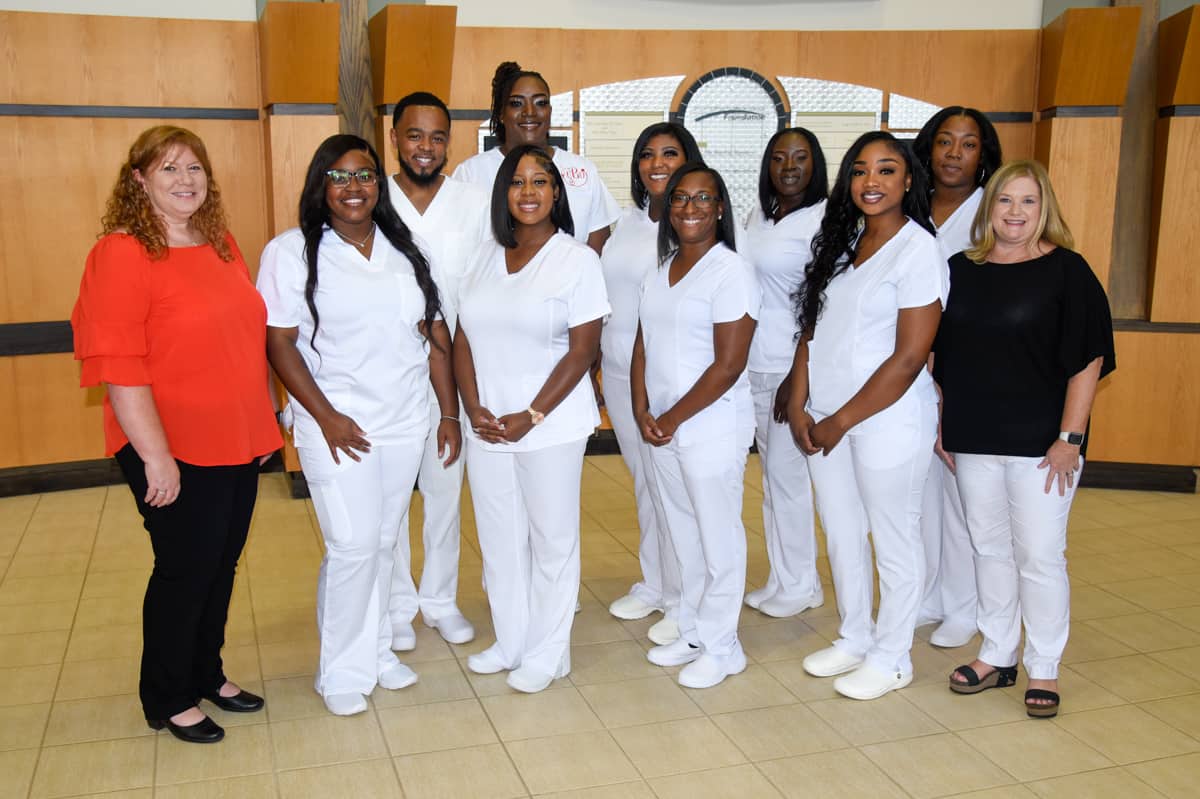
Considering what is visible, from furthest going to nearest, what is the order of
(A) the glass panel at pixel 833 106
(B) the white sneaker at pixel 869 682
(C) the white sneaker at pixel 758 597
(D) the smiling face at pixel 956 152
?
(A) the glass panel at pixel 833 106 → (C) the white sneaker at pixel 758 597 → (D) the smiling face at pixel 956 152 → (B) the white sneaker at pixel 869 682

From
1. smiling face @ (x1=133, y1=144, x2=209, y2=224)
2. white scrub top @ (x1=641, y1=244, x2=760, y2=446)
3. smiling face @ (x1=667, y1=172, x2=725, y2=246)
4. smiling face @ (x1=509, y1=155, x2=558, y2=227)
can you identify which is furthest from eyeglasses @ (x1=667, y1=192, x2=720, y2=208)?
smiling face @ (x1=133, y1=144, x2=209, y2=224)

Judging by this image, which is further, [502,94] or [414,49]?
[414,49]

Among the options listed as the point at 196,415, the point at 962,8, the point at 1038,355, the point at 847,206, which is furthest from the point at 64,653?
the point at 962,8

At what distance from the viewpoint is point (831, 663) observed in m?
3.63

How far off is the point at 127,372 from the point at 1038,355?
258 cm

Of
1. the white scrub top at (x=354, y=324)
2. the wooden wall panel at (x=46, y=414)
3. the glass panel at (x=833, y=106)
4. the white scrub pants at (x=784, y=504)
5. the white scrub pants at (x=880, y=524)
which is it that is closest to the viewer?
the white scrub top at (x=354, y=324)

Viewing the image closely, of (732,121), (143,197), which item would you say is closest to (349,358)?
(143,197)

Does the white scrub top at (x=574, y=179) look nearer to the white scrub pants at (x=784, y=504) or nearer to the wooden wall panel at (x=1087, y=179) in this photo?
the white scrub pants at (x=784, y=504)

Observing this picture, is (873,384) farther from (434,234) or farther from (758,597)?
(434,234)

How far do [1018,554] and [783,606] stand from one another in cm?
111

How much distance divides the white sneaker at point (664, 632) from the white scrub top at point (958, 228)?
166 centimetres

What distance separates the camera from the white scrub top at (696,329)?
3.34 metres

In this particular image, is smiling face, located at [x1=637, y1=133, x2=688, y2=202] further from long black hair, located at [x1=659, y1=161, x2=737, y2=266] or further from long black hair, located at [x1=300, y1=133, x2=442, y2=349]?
long black hair, located at [x1=300, y1=133, x2=442, y2=349]

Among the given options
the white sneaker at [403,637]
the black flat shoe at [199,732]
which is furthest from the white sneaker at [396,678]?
the black flat shoe at [199,732]
